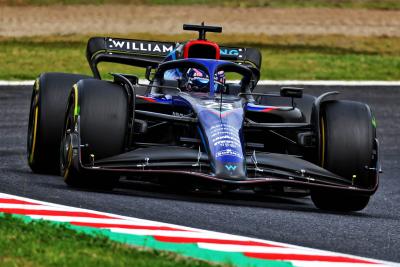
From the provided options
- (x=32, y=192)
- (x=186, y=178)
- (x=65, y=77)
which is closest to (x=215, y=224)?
(x=186, y=178)

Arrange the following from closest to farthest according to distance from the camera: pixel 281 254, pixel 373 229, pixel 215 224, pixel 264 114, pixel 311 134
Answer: pixel 281 254
pixel 215 224
pixel 373 229
pixel 311 134
pixel 264 114

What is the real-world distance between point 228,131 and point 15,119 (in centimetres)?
805

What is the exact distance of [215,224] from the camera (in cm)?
883

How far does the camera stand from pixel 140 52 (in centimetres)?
1411

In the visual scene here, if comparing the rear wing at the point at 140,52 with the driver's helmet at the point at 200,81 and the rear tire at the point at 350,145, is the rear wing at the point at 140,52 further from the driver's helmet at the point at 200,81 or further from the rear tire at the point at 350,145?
the rear tire at the point at 350,145

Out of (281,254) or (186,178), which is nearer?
(281,254)

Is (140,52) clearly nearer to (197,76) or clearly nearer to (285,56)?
(197,76)

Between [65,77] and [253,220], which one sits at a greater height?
[65,77]

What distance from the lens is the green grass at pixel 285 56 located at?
24797 millimetres

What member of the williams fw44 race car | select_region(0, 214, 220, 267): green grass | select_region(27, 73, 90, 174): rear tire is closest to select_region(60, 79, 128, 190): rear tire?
the williams fw44 race car

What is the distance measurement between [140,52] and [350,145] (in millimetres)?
4076

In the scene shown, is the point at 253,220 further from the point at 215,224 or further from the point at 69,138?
the point at 69,138

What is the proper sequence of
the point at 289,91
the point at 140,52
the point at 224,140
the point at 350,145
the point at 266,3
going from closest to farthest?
the point at 224,140 < the point at 350,145 < the point at 289,91 < the point at 140,52 < the point at 266,3

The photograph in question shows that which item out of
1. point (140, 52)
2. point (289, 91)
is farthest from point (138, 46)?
point (289, 91)
